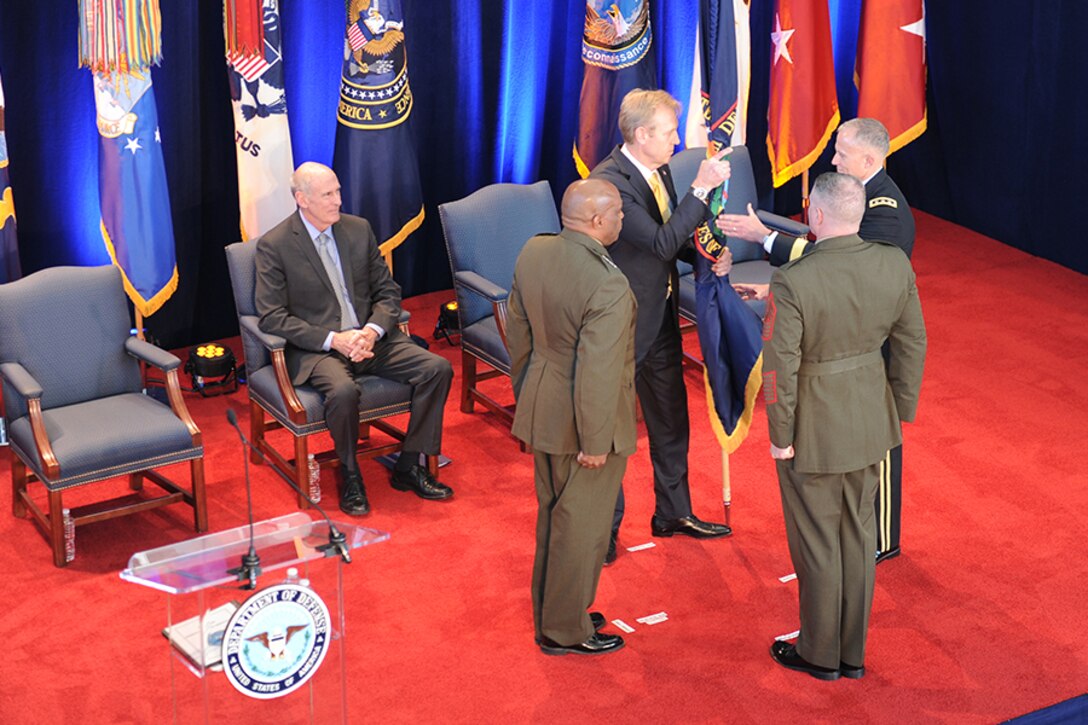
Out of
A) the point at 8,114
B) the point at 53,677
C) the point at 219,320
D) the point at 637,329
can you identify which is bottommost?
the point at 53,677

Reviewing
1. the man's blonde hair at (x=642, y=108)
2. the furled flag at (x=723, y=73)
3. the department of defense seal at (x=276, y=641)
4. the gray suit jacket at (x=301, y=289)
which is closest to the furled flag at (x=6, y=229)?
the gray suit jacket at (x=301, y=289)

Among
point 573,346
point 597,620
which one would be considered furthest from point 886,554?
point 573,346

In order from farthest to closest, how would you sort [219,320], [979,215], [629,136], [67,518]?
[979,215]
[219,320]
[67,518]
[629,136]

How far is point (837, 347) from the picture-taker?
4637 mm

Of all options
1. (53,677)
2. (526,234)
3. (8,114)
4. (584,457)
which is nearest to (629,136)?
(584,457)

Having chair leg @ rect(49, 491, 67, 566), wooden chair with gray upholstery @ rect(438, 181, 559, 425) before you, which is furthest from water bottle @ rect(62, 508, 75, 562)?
wooden chair with gray upholstery @ rect(438, 181, 559, 425)

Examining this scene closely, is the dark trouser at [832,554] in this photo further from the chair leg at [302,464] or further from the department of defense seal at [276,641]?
the chair leg at [302,464]

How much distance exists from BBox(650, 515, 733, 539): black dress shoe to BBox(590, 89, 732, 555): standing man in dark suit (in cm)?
10

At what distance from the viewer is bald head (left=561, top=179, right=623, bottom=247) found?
15.5 feet

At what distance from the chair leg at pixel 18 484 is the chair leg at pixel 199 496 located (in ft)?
2.35

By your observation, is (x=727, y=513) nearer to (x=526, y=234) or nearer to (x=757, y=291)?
(x=757, y=291)

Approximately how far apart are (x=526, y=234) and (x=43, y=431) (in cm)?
252

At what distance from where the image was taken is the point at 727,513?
6.03m

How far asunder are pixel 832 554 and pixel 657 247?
1277 mm
